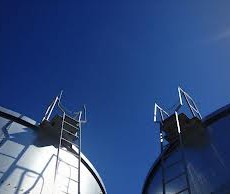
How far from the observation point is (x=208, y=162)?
7789 mm

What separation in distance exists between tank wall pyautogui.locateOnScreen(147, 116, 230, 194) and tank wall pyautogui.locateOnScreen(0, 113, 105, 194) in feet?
8.25

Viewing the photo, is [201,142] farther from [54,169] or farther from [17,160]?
[17,160]

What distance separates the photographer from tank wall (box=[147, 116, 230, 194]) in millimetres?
7098

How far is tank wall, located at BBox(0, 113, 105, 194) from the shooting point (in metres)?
7.54

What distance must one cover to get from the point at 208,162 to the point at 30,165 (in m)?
4.06

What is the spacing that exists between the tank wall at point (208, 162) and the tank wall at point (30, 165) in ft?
8.25

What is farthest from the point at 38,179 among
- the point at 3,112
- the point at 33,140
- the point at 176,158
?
the point at 176,158

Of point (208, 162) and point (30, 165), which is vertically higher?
point (30, 165)

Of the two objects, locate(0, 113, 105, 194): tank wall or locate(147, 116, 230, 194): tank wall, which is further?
locate(0, 113, 105, 194): tank wall

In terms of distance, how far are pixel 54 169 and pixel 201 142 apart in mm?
3640

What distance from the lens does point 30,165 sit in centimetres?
815

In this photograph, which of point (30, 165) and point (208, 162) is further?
point (30, 165)

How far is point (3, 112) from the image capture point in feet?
29.2

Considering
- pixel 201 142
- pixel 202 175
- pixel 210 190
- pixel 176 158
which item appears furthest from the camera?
pixel 176 158
